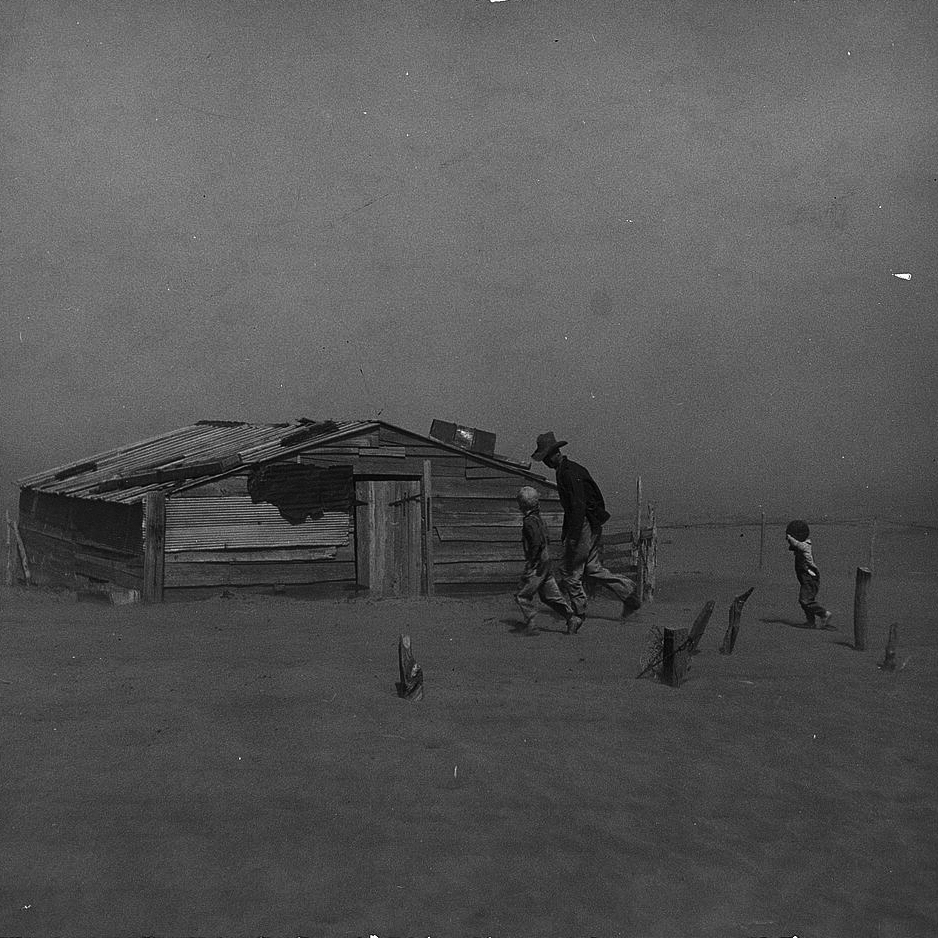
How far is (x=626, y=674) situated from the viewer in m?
8.78

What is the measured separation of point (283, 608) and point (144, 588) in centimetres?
237

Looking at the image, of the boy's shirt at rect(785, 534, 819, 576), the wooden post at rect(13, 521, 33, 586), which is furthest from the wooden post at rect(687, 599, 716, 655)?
the wooden post at rect(13, 521, 33, 586)

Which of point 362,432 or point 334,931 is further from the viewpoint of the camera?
point 362,432

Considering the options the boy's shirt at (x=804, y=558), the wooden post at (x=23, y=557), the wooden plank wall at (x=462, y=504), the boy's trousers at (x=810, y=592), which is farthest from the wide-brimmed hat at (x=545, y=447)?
the wooden post at (x=23, y=557)

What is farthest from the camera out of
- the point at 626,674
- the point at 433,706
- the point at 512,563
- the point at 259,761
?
the point at 512,563

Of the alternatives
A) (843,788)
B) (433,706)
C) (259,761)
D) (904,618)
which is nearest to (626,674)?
(433,706)

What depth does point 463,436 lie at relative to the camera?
18688mm

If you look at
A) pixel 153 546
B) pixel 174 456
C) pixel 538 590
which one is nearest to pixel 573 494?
pixel 538 590

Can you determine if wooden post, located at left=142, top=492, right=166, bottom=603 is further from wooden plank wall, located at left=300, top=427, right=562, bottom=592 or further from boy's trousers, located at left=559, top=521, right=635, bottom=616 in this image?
boy's trousers, located at left=559, top=521, right=635, bottom=616

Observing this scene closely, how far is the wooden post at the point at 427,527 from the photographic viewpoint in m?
17.2

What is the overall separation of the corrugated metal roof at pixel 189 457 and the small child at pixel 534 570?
5.62 meters

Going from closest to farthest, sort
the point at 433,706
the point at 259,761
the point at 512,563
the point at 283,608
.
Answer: the point at 259,761 → the point at 433,706 → the point at 283,608 → the point at 512,563

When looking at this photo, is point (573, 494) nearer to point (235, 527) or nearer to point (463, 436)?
point (235, 527)

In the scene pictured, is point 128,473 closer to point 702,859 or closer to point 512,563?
point 512,563
